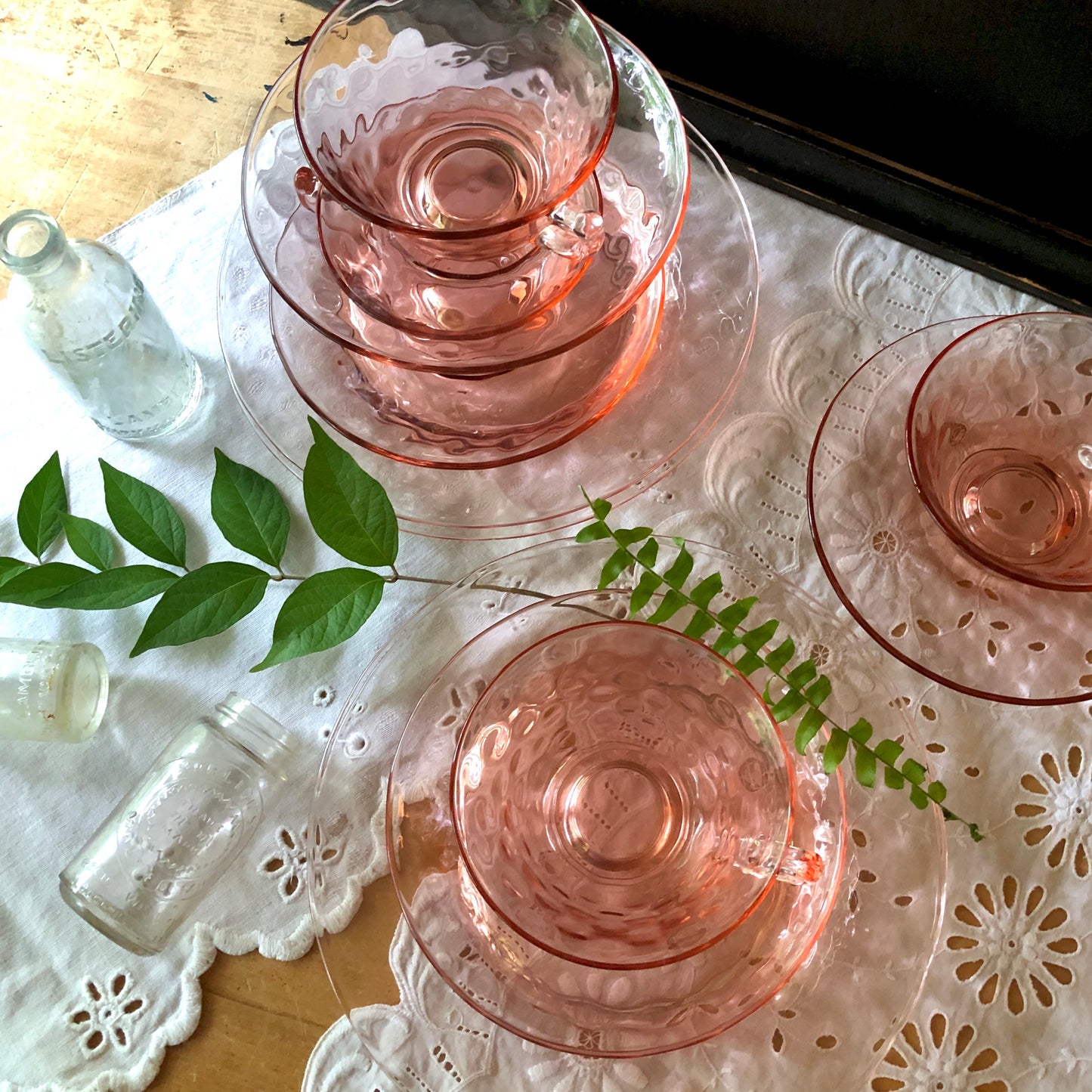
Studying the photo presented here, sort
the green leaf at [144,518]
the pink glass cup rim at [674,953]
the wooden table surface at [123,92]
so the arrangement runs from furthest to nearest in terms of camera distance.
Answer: the wooden table surface at [123,92] < the green leaf at [144,518] < the pink glass cup rim at [674,953]

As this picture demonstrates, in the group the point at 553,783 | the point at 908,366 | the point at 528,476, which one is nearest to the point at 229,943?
the point at 553,783

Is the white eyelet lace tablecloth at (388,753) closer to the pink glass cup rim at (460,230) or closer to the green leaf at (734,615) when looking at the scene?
the green leaf at (734,615)

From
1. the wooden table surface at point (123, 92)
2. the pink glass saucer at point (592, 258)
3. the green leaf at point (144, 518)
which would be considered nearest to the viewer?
the pink glass saucer at point (592, 258)

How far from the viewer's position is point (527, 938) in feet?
1.93

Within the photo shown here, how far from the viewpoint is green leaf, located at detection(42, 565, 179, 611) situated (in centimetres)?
76

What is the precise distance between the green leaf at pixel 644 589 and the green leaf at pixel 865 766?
16 cm

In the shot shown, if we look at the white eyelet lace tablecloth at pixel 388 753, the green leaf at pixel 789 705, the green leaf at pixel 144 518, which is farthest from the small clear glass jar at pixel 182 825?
the green leaf at pixel 789 705

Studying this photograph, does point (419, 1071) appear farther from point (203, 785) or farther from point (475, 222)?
point (475, 222)

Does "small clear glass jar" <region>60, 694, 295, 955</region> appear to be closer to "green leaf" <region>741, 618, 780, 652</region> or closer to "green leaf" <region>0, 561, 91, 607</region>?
"green leaf" <region>0, 561, 91, 607</region>

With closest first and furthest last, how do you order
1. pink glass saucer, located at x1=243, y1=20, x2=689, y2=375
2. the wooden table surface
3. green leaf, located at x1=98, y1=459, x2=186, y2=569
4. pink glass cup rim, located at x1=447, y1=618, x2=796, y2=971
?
pink glass cup rim, located at x1=447, y1=618, x2=796, y2=971
pink glass saucer, located at x1=243, y1=20, x2=689, y2=375
green leaf, located at x1=98, y1=459, x2=186, y2=569
the wooden table surface

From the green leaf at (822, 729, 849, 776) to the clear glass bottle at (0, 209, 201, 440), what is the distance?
21.7 inches

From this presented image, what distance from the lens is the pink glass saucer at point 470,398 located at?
72 cm

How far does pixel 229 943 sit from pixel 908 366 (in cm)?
66

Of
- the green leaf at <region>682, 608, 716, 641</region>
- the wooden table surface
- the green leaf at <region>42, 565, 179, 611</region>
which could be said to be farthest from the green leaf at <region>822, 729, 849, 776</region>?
the wooden table surface
